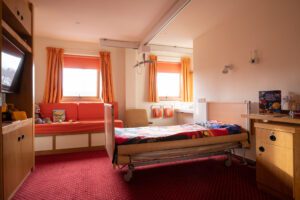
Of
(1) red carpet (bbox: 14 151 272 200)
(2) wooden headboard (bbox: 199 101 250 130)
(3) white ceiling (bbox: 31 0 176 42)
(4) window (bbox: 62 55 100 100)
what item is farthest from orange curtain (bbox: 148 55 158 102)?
(1) red carpet (bbox: 14 151 272 200)

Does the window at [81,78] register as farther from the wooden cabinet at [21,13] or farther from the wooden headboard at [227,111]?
the wooden headboard at [227,111]

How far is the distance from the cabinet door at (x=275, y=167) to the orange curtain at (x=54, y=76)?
414 cm

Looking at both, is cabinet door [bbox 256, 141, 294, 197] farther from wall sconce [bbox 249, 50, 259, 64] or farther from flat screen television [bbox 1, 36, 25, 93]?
flat screen television [bbox 1, 36, 25, 93]

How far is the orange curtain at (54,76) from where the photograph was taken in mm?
4230

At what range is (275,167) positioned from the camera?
194 cm

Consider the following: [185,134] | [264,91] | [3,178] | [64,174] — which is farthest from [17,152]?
[264,91]

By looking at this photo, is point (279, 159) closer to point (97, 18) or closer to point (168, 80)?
point (97, 18)

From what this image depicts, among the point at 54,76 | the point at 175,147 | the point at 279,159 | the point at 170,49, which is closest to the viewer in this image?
the point at 279,159

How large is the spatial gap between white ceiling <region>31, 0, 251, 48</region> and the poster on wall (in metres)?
1.45

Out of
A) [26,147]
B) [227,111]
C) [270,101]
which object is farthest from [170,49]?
[26,147]

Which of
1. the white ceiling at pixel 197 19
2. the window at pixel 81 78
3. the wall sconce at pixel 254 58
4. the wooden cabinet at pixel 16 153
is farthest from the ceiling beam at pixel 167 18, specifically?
the wooden cabinet at pixel 16 153

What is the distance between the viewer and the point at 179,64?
5.56m

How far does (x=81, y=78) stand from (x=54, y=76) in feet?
2.05

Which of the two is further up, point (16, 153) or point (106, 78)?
point (106, 78)
